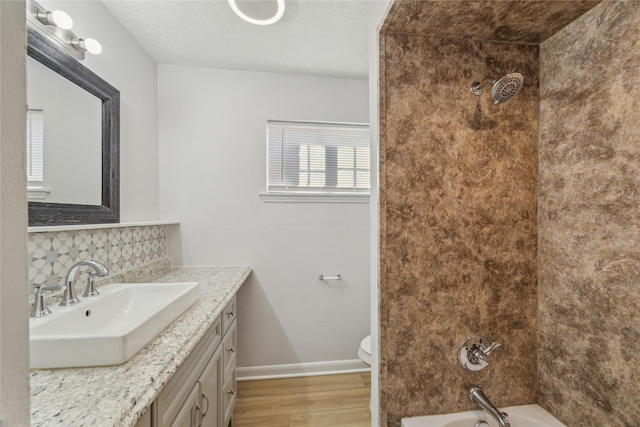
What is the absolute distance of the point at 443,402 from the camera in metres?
1.12

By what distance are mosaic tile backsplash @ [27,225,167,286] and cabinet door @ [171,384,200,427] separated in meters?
0.72

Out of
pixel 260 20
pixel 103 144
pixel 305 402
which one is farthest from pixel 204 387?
pixel 260 20

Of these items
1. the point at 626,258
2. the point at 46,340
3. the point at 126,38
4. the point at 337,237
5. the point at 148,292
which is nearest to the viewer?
the point at 46,340

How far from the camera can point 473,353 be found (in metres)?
1.11

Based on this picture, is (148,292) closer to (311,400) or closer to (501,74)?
(311,400)

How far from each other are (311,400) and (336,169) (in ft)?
5.88

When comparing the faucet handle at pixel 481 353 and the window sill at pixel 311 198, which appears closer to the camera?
the faucet handle at pixel 481 353

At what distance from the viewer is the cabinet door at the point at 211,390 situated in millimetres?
1150

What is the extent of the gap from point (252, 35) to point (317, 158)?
3.19 ft

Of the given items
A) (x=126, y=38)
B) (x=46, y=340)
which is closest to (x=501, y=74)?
(x=46, y=340)

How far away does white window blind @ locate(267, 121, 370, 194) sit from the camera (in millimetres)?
2201

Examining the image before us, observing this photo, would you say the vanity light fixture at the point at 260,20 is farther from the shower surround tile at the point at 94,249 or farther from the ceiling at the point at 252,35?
the shower surround tile at the point at 94,249

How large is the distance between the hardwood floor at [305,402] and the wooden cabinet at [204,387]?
0.93 feet

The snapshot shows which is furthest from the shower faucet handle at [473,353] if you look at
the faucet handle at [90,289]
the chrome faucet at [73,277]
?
the faucet handle at [90,289]
